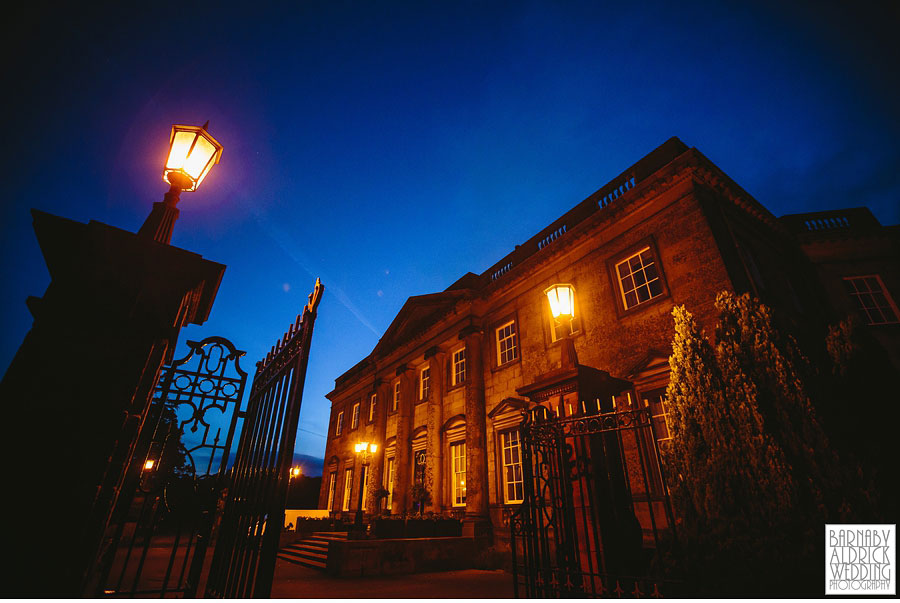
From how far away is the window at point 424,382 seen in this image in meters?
17.6

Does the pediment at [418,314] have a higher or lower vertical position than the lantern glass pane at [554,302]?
higher

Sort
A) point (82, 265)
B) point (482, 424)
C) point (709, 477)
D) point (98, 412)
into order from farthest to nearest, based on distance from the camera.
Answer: point (482, 424) → point (709, 477) → point (82, 265) → point (98, 412)

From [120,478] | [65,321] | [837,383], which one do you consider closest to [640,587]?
[837,383]

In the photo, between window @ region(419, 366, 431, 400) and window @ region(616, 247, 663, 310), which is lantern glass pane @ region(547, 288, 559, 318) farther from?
window @ region(419, 366, 431, 400)

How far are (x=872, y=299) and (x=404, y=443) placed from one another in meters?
17.1

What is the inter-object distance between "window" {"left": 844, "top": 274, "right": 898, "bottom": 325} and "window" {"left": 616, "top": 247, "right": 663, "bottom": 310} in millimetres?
7078

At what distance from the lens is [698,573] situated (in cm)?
452

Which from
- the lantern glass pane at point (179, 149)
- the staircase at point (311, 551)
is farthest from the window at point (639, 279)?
the staircase at point (311, 551)

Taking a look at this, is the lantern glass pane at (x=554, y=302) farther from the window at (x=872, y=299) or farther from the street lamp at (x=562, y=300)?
the window at (x=872, y=299)

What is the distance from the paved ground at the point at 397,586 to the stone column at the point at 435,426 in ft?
13.5

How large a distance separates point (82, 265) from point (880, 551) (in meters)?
8.36

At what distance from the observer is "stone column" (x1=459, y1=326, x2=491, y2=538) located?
12.1 metres

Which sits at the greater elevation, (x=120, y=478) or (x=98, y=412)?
(x=98, y=412)

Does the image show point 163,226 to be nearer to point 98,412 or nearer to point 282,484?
point 98,412
